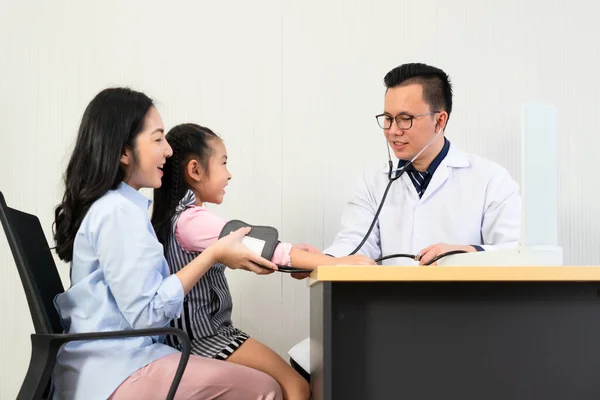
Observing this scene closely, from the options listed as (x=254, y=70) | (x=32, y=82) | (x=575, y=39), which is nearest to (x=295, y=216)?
(x=254, y=70)

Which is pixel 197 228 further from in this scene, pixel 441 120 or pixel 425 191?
pixel 441 120

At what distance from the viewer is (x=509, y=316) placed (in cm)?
111

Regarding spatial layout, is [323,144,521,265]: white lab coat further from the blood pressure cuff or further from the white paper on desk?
the blood pressure cuff

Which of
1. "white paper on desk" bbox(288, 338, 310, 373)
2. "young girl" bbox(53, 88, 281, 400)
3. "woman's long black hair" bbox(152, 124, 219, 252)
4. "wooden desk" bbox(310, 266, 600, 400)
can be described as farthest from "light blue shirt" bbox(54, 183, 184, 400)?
"white paper on desk" bbox(288, 338, 310, 373)

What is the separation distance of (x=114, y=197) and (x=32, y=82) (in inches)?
49.8

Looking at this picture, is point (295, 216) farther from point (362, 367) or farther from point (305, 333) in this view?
point (362, 367)

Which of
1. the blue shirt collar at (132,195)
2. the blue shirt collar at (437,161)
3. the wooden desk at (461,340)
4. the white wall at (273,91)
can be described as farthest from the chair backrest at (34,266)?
the blue shirt collar at (437,161)

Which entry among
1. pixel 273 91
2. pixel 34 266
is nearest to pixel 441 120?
pixel 273 91

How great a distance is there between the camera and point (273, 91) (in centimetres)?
255

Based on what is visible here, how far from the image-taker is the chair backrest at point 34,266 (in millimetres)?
1313

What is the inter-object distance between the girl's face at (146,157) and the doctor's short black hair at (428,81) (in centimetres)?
98

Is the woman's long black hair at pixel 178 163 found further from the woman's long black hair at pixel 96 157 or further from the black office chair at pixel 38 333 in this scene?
the black office chair at pixel 38 333

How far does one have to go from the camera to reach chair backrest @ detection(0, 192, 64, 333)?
131 cm

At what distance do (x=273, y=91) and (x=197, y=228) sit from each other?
997 mm
